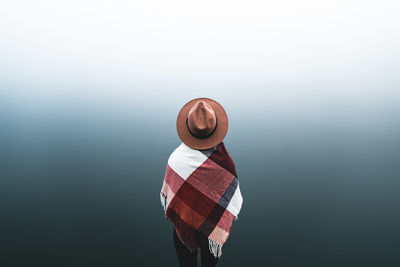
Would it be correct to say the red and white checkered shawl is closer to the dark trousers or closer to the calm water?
the dark trousers

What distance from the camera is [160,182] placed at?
106cm

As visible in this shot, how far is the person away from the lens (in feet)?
2.35

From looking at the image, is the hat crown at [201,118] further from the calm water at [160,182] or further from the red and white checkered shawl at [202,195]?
the calm water at [160,182]

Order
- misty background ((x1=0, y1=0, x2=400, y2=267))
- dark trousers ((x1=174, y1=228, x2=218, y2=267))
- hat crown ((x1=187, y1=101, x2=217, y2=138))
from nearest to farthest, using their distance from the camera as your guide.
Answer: hat crown ((x1=187, y1=101, x2=217, y2=138)), dark trousers ((x1=174, y1=228, x2=218, y2=267)), misty background ((x1=0, y1=0, x2=400, y2=267))

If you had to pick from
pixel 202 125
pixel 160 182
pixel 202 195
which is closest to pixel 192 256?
pixel 202 195

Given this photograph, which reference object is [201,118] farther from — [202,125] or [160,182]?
[160,182]

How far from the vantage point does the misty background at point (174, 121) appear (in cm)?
93

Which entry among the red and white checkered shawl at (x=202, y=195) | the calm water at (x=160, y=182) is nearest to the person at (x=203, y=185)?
the red and white checkered shawl at (x=202, y=195)

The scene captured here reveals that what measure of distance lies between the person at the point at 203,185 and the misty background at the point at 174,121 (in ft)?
0.97

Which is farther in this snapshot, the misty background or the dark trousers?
the misty background

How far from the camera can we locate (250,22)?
0.93m

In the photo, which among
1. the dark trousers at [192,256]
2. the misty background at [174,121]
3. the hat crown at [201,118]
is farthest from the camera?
the misty background at [174,121]

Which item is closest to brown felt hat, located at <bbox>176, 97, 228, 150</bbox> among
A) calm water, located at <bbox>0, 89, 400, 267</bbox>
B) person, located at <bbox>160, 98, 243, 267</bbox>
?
person, located at <bbox>160, 98, 243, 267</bbox>

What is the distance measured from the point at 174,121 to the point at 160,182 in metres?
0.37
